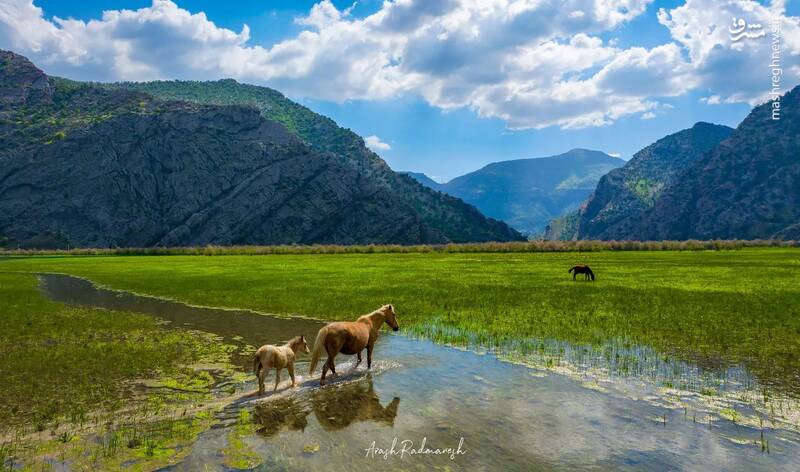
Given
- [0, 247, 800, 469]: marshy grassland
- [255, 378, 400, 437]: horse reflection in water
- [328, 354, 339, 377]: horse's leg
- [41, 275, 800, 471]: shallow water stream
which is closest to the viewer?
[41, 275, 800, 471]: shallow water stream

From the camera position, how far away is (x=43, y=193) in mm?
178625

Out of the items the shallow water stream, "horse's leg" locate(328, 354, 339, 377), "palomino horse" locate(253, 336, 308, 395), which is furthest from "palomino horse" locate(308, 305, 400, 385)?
"palomino horse" locate(253, 336, 308, 395)

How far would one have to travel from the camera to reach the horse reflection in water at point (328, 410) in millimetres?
11516

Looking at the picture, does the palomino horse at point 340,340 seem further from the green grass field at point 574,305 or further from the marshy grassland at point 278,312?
the green grass field at point 574,305

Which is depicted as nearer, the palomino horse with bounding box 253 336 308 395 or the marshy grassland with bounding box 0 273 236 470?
the marshy grassland with bounding box 0 273 236 470

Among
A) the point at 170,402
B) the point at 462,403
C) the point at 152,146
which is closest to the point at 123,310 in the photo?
the point at 170,402

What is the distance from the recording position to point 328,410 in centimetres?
1256

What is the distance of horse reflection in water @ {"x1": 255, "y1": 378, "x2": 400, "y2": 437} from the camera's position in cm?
1152

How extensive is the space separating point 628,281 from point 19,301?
47851 mm

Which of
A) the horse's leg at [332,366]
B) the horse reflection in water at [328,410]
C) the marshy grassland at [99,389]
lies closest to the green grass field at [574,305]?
the horse's leg at [332,366]

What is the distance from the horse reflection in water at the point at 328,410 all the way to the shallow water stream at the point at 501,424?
3 centimetres

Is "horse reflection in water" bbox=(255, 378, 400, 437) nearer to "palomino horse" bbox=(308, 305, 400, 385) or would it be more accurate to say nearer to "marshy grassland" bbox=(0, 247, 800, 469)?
"palomino horse" bbox=(308, 305, 400, 385)

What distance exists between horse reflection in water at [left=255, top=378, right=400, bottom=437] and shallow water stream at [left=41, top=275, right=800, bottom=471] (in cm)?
3

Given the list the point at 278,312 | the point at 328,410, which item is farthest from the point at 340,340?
the point at 278,312
